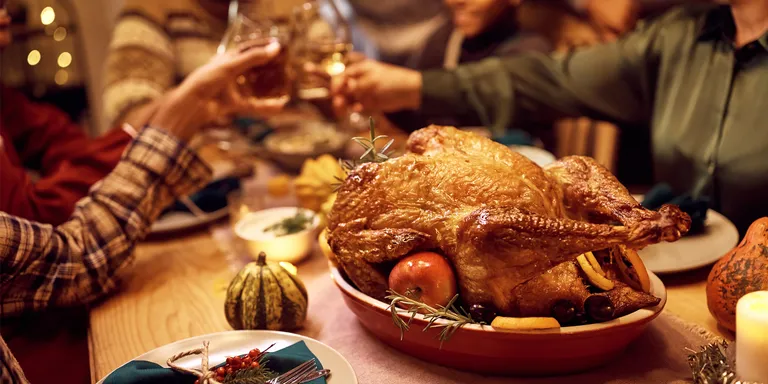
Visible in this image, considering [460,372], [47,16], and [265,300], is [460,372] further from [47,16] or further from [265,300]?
[47,16]

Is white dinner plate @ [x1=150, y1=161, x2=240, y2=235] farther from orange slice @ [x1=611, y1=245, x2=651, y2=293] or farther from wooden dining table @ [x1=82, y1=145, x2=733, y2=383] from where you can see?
orange slice @ [x1=611, y1=245, x2=651, y2=293]

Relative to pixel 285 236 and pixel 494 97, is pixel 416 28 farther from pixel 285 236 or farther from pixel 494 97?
pixel 285 236

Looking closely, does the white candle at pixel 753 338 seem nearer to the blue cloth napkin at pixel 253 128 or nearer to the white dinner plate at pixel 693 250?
the white dinner plate at pixel 693 250

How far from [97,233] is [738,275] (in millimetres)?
1226

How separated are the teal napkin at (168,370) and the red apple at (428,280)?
181 millimetres

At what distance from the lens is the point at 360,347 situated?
1.06 meters

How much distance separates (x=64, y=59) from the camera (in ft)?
14.8

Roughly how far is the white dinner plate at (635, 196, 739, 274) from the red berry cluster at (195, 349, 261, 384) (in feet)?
2.59

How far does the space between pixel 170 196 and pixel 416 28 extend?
2398 millimetres

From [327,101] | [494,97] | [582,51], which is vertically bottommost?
[327,101]

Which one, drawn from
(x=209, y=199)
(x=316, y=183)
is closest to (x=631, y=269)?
(x=316, y=183)

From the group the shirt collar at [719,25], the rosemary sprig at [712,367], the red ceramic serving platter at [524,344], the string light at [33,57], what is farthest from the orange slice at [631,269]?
the string light at [33,57]

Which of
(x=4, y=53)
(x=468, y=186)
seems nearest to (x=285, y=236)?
(x=468, y=186)

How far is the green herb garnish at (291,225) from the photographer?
146 centimetres
